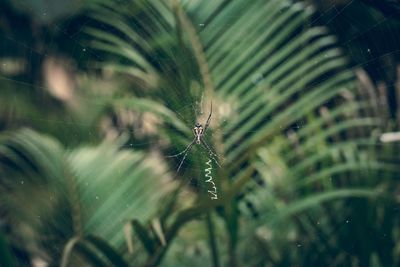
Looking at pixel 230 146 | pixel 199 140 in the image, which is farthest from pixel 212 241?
pixel 199 140

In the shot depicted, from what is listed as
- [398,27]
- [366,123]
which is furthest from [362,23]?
[366,123]

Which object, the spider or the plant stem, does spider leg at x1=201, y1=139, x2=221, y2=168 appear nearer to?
the spider

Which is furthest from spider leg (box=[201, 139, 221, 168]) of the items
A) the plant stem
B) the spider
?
the plant stem

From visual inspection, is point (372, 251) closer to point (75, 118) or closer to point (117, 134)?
point (117, 134)

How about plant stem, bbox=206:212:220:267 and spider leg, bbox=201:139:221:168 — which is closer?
plant stem, bbox=206:212:220:267

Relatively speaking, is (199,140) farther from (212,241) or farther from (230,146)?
(212,241)

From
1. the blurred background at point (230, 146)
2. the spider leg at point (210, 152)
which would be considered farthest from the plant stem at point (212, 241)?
the spider leg at point (210, 152)

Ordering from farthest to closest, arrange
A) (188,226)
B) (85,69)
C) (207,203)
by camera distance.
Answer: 1. (85,69)
2. (188,226)
3. (207,203)

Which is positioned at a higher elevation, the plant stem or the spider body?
the spider body
